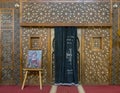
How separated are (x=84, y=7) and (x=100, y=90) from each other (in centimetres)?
244

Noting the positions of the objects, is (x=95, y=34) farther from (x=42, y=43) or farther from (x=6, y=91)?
(x=6, y=91)

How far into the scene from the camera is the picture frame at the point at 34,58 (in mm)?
7688

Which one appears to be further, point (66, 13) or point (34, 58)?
point (66, 13)

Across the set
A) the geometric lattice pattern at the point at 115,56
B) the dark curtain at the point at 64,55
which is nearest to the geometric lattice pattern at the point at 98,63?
the geometric lattice pattern at the point at 115,56

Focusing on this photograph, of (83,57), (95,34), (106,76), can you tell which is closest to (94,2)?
(95,34)

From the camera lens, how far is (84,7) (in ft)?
26.1

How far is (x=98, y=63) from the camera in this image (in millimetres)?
7977

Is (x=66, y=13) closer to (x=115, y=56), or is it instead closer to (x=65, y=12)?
(x=65, y=12)

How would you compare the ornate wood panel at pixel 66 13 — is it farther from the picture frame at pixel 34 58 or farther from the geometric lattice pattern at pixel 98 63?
the picture frame at pixel 34 58

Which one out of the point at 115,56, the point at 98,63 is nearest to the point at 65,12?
the point at 98,63

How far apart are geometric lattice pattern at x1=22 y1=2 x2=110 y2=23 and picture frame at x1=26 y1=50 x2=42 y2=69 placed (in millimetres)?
910

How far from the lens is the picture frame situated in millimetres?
7688

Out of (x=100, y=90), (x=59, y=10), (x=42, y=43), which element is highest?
(x=59, y=10)

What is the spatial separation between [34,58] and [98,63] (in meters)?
1.85
